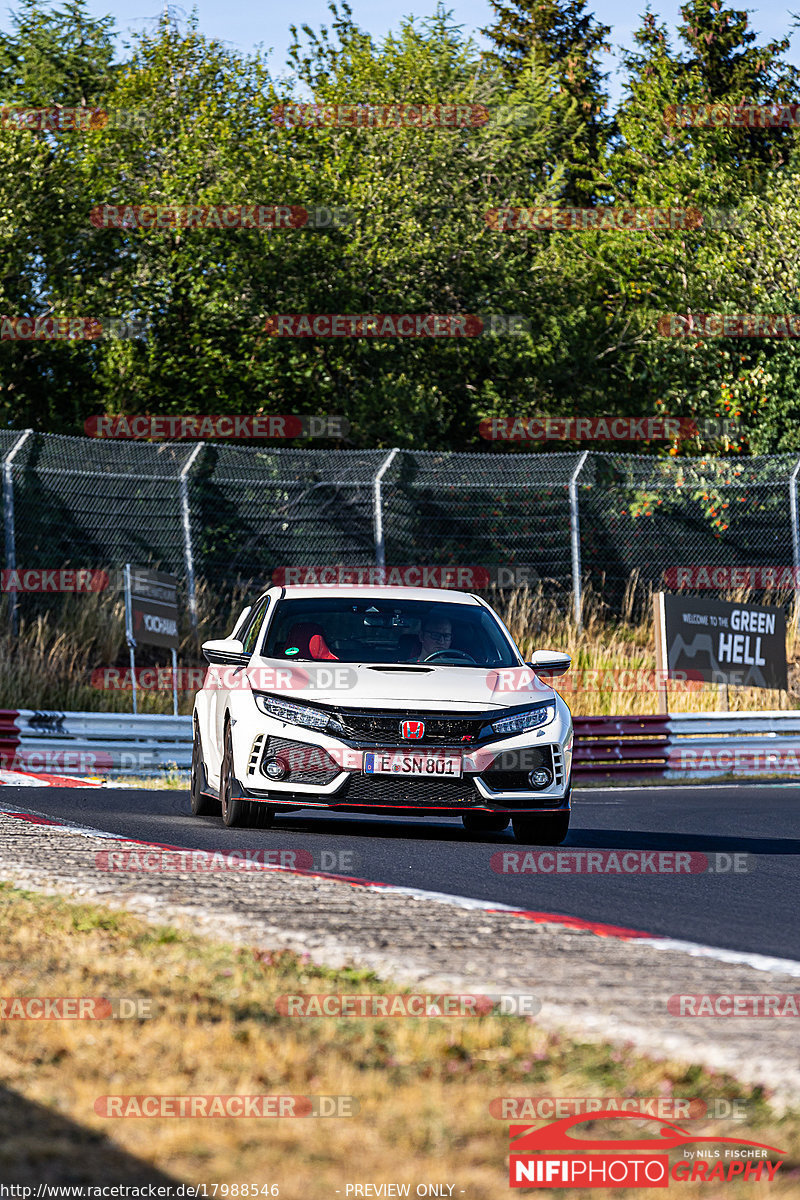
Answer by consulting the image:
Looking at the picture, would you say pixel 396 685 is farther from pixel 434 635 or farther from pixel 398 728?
Answer: pixel 434 635

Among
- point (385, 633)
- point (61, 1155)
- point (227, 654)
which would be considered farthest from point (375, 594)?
point (61, 1155)

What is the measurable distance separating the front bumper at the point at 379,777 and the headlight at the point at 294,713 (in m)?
0.04

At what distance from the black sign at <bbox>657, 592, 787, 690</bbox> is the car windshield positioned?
10.3 metres

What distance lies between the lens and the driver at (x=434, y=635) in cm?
1048

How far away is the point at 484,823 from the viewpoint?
418 inches

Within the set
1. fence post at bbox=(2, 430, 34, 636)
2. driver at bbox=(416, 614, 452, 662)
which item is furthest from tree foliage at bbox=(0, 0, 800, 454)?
driver at bbox=(416, 614, 452, 662)

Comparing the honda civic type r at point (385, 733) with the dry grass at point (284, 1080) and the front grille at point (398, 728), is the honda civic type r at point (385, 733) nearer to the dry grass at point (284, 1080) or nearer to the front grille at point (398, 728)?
the front grille at point (398, 728)

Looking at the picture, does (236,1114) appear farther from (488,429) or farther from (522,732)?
(488,429)

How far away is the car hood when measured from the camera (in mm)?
9375

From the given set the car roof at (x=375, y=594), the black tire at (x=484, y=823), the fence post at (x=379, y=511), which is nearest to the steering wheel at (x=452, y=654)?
the car roof at (x=375, y=594)

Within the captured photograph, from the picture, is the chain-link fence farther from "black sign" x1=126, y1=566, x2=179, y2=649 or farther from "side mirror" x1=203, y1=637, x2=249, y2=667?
"side mirror" x1=203, y1=637, x2=249, y2=667

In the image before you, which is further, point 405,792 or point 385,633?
point 385,633

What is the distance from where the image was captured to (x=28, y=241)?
2955cm

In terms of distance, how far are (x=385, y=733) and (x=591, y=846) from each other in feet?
5.27
